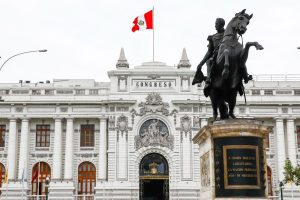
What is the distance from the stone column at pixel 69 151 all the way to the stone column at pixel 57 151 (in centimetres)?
67

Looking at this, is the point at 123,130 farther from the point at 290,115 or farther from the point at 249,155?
the point at 249,155

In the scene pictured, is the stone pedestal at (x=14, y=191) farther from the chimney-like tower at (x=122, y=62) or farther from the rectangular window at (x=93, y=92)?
the chimney-like tower at (x=122, y=62)

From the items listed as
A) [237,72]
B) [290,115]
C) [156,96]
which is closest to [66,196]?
[156,96]

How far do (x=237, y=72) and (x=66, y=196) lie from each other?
35.2 metres

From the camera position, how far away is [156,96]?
160 ft

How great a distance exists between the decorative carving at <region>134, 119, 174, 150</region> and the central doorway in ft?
4.04

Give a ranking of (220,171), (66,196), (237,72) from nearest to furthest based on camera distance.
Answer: (220,171) → (237,72) → (66,196)

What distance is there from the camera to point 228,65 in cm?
1431

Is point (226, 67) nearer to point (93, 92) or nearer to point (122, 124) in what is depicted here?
point (122, 124)

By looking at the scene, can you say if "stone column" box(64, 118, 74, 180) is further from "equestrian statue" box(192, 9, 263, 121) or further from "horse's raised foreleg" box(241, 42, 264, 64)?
"horse's raised foreleg" box(241, 42, 264, 64)

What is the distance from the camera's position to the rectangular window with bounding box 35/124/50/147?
49.5 m

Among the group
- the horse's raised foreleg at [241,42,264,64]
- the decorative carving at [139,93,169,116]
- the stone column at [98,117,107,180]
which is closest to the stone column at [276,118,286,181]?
the decorative carving at [139,93,169,116]

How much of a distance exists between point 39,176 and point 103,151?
667cm

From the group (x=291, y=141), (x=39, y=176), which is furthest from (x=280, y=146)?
(x=39, y=176)
